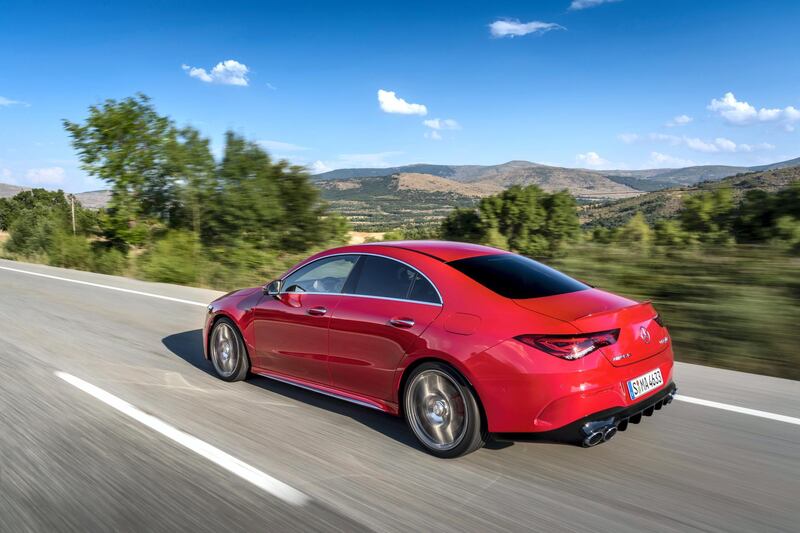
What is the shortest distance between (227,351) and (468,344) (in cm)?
307

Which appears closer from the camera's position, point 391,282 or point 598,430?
point 598,430

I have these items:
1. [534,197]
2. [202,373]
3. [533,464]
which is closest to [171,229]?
[202,373]

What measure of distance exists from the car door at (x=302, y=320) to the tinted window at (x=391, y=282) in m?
0.21

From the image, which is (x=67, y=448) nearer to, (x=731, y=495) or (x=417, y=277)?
(x=417, y=277)

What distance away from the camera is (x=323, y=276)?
5.28 meters

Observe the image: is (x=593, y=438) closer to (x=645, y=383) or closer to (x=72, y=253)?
(x=645, y=383)

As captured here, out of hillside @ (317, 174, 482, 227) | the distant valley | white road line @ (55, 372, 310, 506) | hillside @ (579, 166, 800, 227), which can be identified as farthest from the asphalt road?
hillside @ (317, 174, 482, 227)

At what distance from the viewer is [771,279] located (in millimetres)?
7180

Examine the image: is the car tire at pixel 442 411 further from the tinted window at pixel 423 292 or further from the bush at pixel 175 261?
the bush at pixel 175 261

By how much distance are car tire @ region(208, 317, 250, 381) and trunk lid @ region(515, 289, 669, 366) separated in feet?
9.92

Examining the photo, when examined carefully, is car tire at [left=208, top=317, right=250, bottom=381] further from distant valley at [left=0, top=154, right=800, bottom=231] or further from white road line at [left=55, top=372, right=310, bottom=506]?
distant valley at [left=0, top=154, right=800, bottom=231]

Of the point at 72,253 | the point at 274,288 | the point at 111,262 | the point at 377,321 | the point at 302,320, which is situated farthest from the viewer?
the point at 72,253

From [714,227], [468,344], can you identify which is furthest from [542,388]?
[714,227]

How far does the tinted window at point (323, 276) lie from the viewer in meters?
5.03
